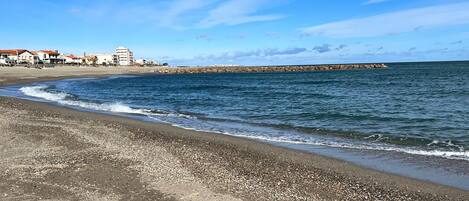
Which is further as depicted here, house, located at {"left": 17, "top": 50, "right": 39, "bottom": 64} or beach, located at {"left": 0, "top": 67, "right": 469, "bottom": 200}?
house, located at {"left": 17, "top": 50, "right": 39, "bottom": 64}

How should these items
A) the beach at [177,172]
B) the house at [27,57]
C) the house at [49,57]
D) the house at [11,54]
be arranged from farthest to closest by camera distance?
the house at [49,57] < the house at [11,54] < the house at [27,57] < the beach at [177,172]

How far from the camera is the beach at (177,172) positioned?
26.0 ft

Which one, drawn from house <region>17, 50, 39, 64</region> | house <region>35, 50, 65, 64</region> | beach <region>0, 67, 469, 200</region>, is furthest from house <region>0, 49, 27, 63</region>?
beach <region>0, 67, 469, 200</region>

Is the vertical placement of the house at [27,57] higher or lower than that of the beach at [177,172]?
higher

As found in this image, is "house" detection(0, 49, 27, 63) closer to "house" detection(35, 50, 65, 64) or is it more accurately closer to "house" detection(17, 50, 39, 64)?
"house" detection(17, 50, 39, 64)

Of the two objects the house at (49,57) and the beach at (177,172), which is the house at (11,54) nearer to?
the house at (49,57)

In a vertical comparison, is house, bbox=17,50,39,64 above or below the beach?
above

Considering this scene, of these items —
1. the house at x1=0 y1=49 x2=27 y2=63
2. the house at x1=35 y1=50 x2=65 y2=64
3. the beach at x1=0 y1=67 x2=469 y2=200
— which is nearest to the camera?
the beach at x1=0 y1=67 x2=469 y2=200

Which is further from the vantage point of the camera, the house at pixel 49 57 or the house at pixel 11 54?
the house at pixel 49 57

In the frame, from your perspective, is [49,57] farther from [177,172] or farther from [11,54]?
[177,172]

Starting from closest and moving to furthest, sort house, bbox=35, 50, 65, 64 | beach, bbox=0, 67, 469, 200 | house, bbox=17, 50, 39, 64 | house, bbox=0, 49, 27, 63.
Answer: beach, bbox=0, 67, 469, 200
house, bbox=17, 50, 39, 64
house, bbox=0, 49, 27, 63
house, bbox=35, 50, 65, 64

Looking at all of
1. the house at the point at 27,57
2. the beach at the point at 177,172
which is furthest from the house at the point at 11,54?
the beach at the point at 177,172

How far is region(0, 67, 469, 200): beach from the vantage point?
7918mm

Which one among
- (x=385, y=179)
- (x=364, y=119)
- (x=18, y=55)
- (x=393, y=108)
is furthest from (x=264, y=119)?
(x=18, y=55)
